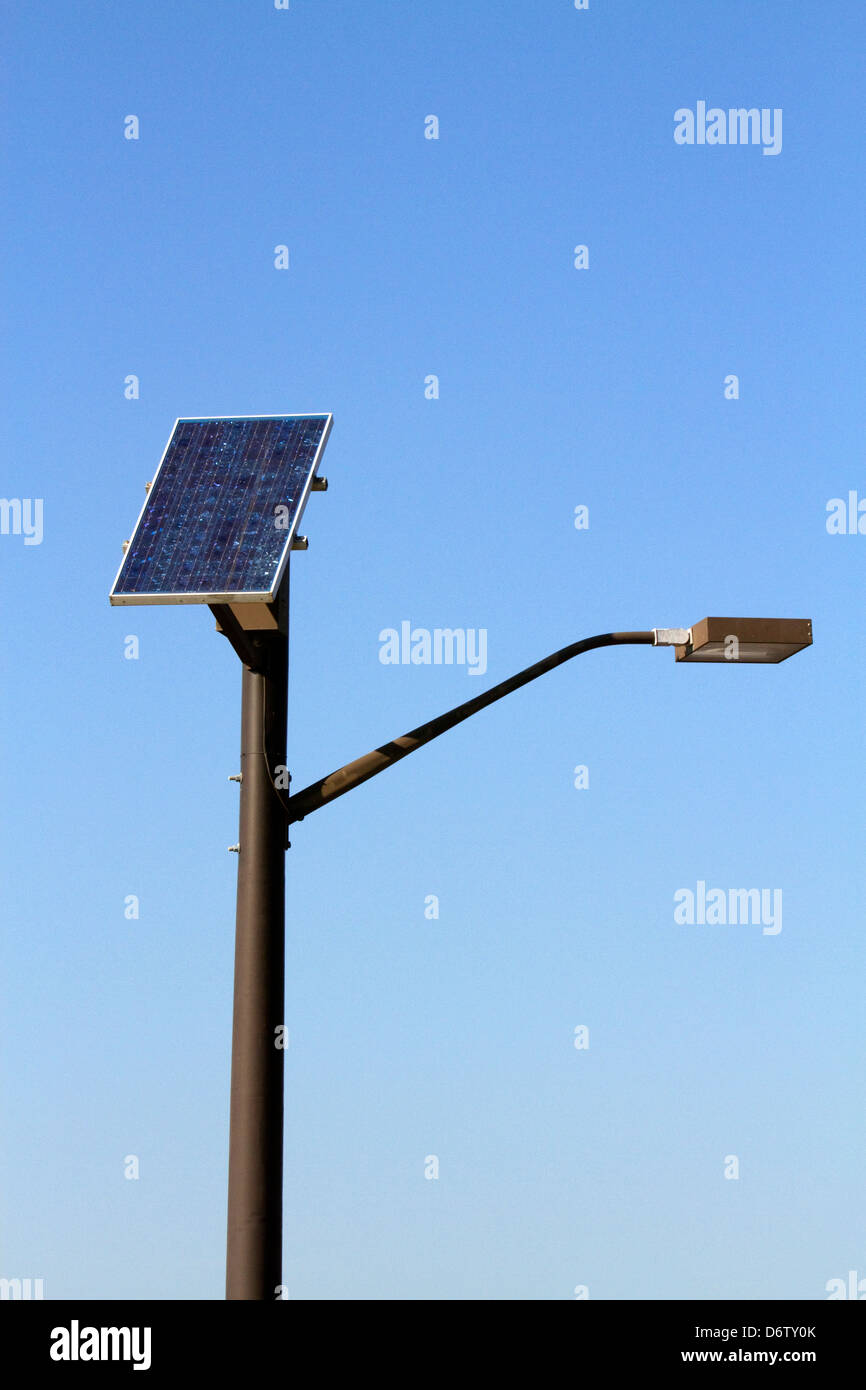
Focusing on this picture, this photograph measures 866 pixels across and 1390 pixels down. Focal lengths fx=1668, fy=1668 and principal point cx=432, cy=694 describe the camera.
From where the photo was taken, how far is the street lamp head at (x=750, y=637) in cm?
992

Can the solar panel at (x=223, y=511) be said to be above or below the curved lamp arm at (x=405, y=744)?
above

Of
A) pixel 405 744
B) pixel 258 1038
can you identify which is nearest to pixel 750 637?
pixel 405 744

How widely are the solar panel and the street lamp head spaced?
2.54 meters

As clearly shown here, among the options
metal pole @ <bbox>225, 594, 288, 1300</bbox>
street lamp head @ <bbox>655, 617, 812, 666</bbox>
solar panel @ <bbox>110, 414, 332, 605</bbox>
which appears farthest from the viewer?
street lamp head @ <bbox>655, 617, 812, 666</bbox>

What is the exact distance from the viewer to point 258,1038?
8.46 meters

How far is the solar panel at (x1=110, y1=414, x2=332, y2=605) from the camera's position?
8.78 meters

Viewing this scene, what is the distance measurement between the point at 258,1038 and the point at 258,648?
210 centimetres

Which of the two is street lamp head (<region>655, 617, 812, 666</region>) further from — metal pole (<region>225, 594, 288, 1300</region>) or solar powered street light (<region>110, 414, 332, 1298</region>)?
metal pole (<region>225, 594, 288, 1300</region>)

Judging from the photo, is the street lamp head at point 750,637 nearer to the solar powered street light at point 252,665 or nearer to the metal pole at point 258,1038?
the solar powered street light at point 252,665

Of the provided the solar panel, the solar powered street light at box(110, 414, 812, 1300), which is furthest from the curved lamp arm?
the solar panel

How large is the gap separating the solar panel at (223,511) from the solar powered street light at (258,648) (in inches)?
0.4

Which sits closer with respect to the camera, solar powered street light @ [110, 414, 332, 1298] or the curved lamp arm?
solar powered street light @ [110, 414, 332, 1298]

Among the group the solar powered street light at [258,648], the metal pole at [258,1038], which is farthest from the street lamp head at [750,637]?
the metal pole at [258,1038]
